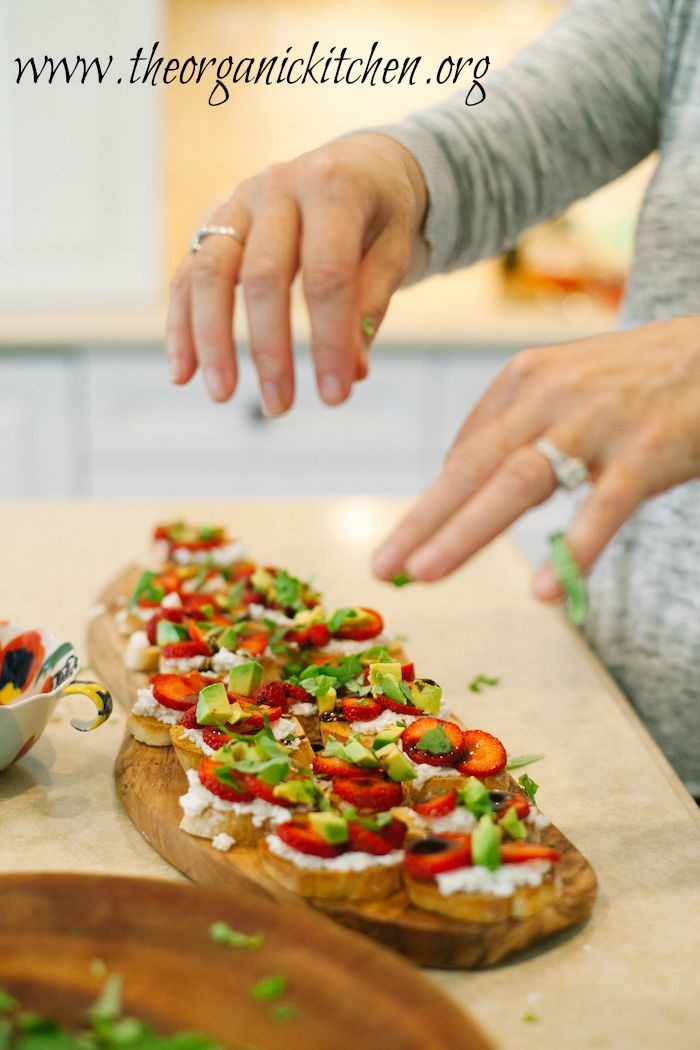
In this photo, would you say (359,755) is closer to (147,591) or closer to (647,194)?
(147,591)

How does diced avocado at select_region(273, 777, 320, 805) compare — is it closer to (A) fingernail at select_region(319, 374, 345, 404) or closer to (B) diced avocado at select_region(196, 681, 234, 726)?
(B) diced avocado at select_region(196, 681, 234, 726)

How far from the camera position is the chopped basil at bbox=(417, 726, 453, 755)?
865mm

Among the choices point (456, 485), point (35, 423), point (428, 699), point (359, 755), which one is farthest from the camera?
point (35, 423)

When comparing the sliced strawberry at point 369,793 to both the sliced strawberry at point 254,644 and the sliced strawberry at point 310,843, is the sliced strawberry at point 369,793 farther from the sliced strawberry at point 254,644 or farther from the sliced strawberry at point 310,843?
the sliced strawberry at point 254,644

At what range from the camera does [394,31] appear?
3.25 meters

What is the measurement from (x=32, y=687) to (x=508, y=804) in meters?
0.43

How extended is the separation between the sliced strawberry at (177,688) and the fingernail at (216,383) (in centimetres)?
24

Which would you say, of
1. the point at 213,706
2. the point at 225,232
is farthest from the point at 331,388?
the point at 213,706

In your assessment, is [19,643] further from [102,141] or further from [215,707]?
[102,141]

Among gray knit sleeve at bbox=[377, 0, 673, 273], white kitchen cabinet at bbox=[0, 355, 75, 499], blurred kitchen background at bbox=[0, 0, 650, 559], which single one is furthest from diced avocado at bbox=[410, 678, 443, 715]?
white kitchen cabinet at bbox=[0, 355, 75, 499]

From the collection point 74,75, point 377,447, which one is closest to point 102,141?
point 74,75

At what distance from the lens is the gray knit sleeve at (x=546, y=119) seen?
126 centimetres

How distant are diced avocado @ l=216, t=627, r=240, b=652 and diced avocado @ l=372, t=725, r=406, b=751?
0.22 metres

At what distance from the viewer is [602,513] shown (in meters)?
0.71
